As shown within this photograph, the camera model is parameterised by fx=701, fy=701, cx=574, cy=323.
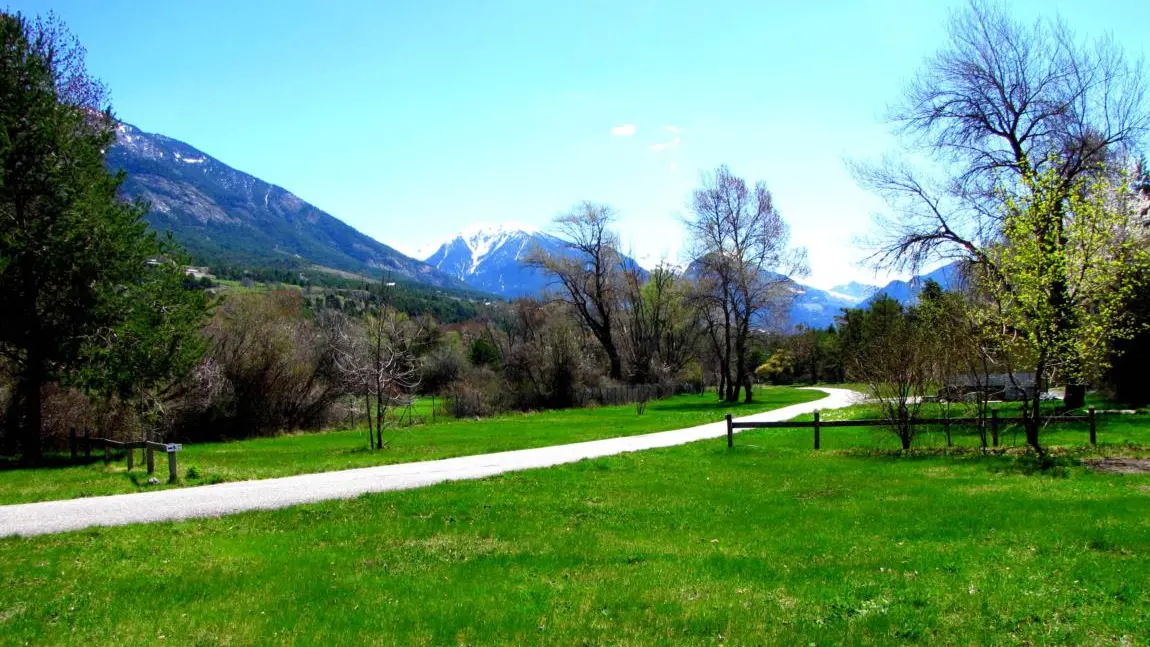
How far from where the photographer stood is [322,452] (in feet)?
86.5

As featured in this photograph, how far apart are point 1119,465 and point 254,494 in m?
18.8

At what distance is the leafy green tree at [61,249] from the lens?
21906mm

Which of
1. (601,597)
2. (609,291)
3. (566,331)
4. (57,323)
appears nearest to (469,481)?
(601,597)

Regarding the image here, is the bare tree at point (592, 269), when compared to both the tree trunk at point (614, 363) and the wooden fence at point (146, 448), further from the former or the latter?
the wooden fence at point (146, 448)

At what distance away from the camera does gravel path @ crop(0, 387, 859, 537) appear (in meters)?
12.0

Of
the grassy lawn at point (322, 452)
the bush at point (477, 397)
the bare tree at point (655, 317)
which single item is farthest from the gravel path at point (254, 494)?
the bare tree at point (655, 317)

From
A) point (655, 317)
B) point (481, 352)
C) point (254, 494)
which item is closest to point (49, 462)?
point (254, 494)

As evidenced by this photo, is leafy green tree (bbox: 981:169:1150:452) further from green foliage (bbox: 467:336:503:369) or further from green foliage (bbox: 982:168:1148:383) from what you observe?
green foliage (bbox: 467:336:503:369)

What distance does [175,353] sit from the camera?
24.3 meters

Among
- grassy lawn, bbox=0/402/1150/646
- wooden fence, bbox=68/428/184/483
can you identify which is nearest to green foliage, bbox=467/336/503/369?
wooden fence, bbox=68/428/184/483

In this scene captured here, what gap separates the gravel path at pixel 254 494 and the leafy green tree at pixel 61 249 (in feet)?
34.0

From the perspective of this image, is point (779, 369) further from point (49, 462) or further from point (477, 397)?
point (49, 462)

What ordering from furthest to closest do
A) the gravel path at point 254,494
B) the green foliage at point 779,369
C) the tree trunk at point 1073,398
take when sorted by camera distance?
the green foliage at point 779,369, the tree trunk at point 1073,398, the gravel path at point 254,494

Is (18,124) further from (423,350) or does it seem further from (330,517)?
(423,350)
